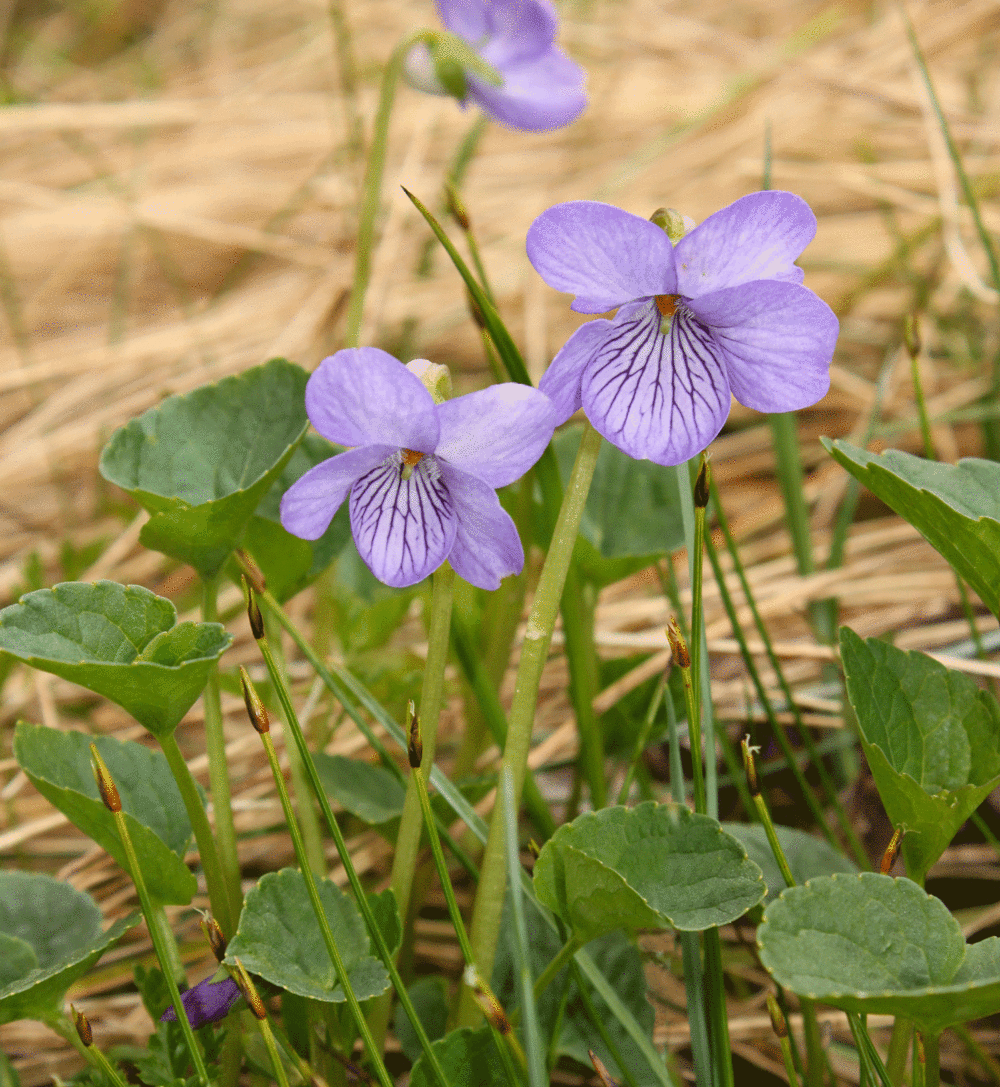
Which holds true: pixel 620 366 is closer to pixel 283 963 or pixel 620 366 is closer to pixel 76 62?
pixel 283 963

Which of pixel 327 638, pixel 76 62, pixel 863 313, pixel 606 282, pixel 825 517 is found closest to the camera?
pixel 606 282

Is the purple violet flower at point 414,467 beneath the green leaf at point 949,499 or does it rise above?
above

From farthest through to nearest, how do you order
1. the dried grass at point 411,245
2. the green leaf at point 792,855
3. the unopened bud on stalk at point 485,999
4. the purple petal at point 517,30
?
the dried grass at point 411,245
the purple petal at point 517,30
the green leaf at point 792,855
the unopened bud on stalk at point 485,999

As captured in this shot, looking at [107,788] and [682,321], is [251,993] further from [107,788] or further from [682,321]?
[682,321]

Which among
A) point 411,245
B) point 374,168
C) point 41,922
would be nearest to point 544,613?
point 41,922

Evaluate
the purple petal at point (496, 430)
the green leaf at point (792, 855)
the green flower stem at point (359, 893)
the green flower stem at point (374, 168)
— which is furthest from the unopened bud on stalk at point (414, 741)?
the green flower stem at point (374, 168)

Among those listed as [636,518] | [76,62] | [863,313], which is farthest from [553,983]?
[76,62]

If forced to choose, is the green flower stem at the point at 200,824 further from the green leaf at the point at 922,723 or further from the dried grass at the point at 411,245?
the green leaf at the point at 922,723
